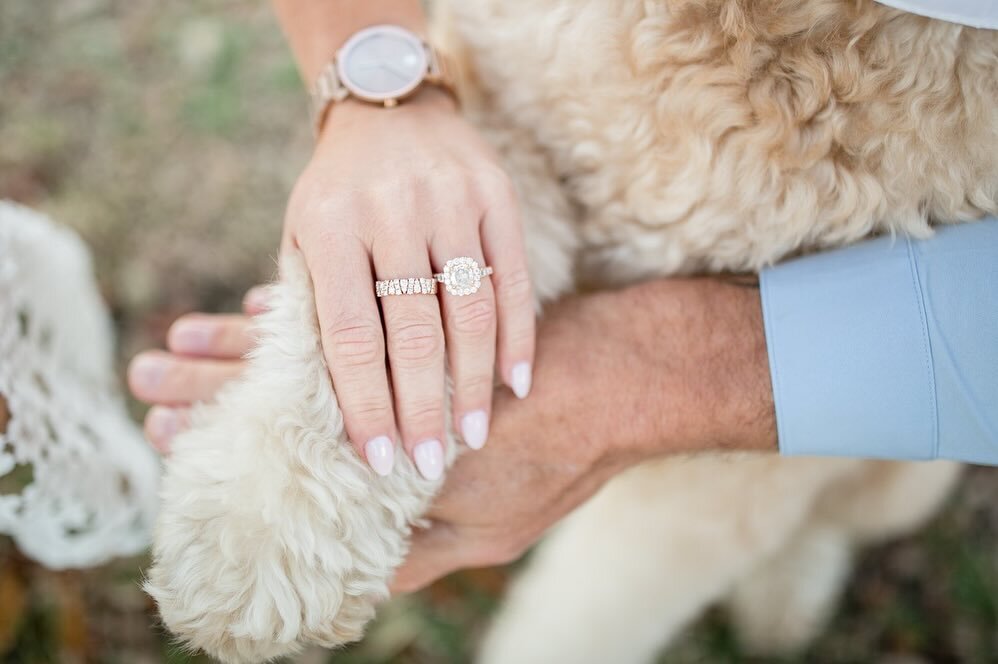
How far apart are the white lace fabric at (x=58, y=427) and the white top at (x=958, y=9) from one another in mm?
1004

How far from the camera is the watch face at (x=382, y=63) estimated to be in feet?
2.82

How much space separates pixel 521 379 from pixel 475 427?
75 millimetres

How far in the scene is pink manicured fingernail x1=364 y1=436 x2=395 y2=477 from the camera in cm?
74

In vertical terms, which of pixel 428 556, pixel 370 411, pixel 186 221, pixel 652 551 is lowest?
pixel 652 551

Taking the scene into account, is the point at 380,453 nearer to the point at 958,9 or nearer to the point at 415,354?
the point at 415,354

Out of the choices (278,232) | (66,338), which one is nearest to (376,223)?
(66,338)

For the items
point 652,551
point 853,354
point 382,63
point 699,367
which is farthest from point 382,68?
point 652,551

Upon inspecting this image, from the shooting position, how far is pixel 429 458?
77 centimetres

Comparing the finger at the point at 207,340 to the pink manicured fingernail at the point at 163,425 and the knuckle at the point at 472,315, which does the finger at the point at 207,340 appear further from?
the knuckle at the point at 472,315

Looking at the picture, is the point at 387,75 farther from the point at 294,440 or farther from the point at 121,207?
the point at 121,207

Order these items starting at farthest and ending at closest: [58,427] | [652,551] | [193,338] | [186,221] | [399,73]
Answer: [186,221] → [193,338] → [652,551] → [58,427] → [399,73]

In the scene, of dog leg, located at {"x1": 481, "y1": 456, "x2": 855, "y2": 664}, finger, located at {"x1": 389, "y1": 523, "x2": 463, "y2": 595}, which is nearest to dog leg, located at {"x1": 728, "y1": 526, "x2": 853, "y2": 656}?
dog leg, located at {"x1": 481, "y1": 456, "x2": 855, "y2": 664}

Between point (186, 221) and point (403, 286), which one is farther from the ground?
point (186, 221)

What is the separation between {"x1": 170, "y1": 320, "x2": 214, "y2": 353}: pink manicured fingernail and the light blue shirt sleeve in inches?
33.0
